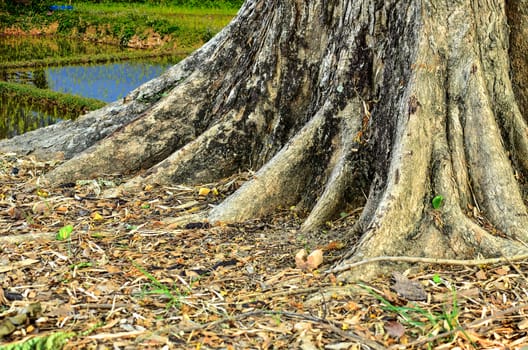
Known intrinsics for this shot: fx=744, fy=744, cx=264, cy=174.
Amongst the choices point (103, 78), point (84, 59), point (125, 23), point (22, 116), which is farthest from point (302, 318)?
point (125, 23)

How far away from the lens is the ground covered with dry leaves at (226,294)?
2.96 meters

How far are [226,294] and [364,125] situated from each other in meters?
1.40

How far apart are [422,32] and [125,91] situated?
8.92 meters

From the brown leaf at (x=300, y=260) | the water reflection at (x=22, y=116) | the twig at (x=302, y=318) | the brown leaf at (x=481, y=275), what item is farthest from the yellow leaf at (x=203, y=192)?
the water reflection at (x=22, y=116)

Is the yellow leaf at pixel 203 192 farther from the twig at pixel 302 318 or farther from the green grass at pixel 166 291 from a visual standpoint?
the twig at pixel 302 318

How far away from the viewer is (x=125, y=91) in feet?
40.0

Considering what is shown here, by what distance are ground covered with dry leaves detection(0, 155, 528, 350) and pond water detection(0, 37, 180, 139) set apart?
5922 mm

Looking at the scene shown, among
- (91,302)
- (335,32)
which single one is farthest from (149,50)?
(91,302)

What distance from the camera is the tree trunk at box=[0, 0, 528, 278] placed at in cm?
366

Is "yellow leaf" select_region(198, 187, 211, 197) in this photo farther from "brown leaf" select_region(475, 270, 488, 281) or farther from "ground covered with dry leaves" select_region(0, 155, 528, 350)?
"brown leaf" select_region(475, 270, 488, 281)

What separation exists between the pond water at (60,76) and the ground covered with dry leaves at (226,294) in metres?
5.92

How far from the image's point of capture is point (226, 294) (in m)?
3.33

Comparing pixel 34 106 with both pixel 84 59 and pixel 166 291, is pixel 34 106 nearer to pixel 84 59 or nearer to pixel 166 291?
pixel 84 59

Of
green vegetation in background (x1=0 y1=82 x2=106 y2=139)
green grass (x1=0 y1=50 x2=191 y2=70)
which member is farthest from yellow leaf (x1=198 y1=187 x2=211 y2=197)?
green grass (x1=0 y1=50 x2=191 y2=70)
